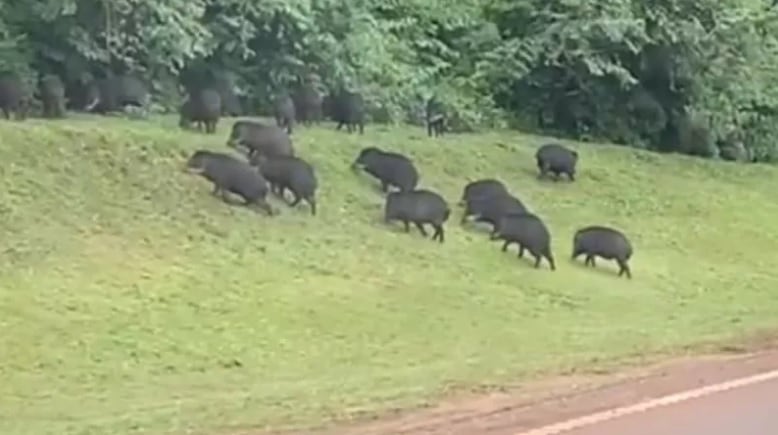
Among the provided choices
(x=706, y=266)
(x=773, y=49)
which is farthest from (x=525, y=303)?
(x=773, y=49)

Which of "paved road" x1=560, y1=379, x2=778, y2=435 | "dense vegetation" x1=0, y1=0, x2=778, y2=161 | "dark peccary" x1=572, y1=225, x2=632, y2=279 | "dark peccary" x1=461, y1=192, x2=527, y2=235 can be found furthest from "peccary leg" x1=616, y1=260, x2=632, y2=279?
"paved road" x1=560, y1=379, x2=778, y2=435

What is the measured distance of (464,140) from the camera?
84.5 ft

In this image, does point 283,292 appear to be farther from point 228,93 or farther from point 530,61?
point 530,61

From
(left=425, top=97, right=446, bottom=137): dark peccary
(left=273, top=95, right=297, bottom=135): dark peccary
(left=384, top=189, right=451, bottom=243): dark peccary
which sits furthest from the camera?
(left=425, top=97, right=446, bottom=137): dark peccary

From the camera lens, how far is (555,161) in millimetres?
24469

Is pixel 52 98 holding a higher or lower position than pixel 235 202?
higher

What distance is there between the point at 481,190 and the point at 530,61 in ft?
25.7

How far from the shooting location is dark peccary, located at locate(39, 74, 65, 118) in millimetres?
21781

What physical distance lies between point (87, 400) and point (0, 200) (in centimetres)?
501

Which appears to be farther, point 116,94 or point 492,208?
point 116,94

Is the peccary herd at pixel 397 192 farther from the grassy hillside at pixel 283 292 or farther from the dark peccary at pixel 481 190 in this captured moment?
the grassy hillside at pixel 283 292

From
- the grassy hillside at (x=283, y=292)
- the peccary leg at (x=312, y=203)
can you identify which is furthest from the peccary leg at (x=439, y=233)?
the peccary leg at (x=312, y=203)

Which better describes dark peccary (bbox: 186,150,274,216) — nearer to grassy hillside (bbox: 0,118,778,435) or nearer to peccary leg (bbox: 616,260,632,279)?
grassy hillside (bbox: 0,118,778,435)

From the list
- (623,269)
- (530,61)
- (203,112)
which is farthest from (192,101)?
(530,61)
